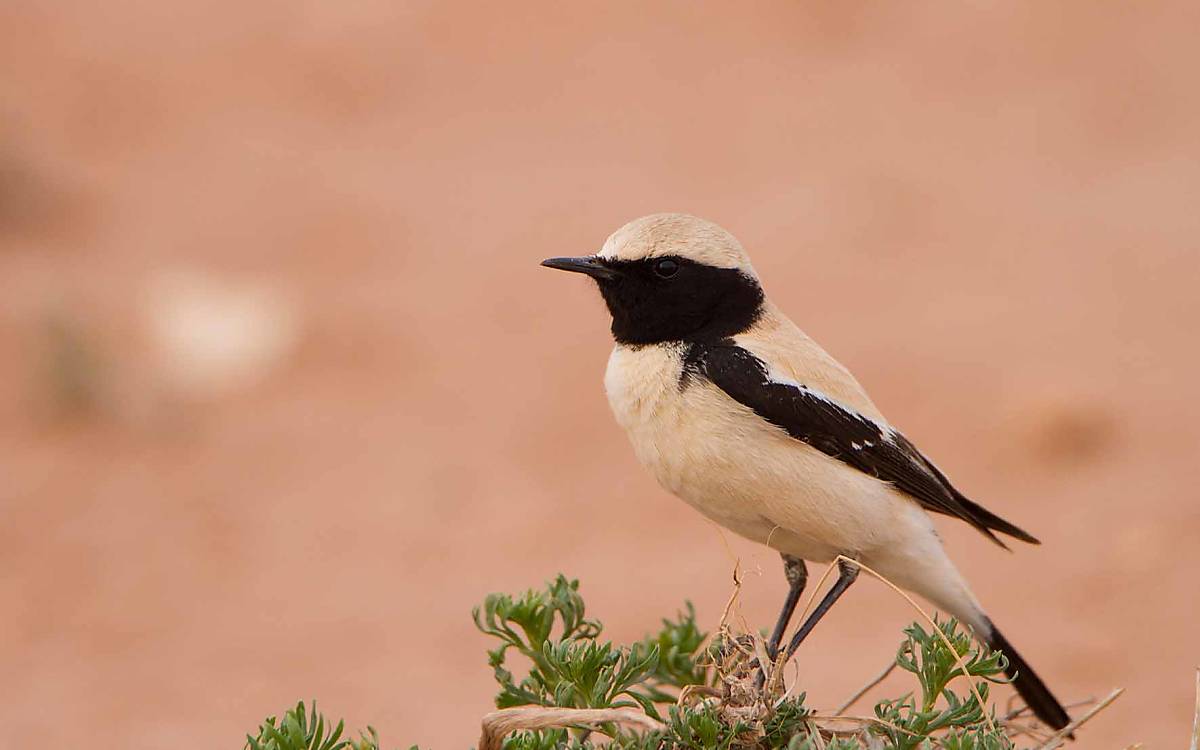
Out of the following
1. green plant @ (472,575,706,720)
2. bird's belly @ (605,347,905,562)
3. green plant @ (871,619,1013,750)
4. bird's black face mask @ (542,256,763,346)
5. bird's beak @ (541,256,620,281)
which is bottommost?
green plant @ (871,619,1013,750)

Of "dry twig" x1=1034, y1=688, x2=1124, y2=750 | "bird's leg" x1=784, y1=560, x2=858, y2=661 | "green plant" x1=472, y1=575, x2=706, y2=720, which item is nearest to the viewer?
"dry twig" x1=1034, y1=688, x2=1124, y2=750

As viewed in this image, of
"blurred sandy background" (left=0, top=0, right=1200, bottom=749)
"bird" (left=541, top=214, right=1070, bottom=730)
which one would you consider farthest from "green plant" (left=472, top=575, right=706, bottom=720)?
"blurred sandy background" (left=0, top=0, right=1200, bottom=749)

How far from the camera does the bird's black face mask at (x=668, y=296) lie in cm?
423

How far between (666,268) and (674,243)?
8 cm

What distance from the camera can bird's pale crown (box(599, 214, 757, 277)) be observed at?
13.9 ft

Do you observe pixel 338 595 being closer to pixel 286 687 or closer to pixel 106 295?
pixel 286 687

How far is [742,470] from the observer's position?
3900 millimetres

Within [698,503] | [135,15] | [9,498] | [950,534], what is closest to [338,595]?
[9,498]

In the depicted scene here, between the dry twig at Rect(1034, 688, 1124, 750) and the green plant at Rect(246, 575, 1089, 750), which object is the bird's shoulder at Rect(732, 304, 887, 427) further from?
the dry twig at Rect(1034, 688, 1124, 750)

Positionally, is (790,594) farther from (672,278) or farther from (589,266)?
(589,266)

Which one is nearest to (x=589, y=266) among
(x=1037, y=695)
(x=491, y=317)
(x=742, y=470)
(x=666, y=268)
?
(x=666, y=268)

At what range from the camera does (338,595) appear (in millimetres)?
9516

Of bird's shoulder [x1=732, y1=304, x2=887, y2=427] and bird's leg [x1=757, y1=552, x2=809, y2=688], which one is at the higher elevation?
bird's shoulder [x1=732, y1=304, x2=887, y2=427]

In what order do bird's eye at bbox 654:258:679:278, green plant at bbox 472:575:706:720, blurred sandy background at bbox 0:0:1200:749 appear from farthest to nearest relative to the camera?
blurred sandy background at bbox 0:0:1200:749, bird's eye at bbox 654:258:679:278, green plant at bbox 472:575:706:720
